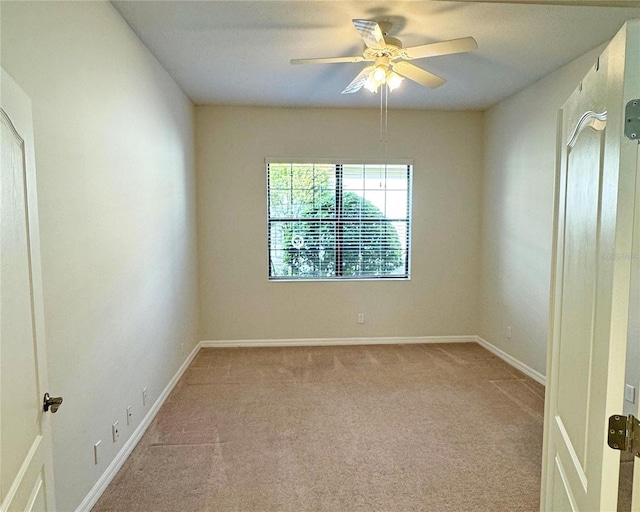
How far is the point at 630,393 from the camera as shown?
90cm

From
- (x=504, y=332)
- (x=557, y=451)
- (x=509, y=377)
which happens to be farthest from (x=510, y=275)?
(x=557, y=451)

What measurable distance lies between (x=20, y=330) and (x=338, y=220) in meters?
3.79

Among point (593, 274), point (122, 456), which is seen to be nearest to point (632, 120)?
point (593, 274)

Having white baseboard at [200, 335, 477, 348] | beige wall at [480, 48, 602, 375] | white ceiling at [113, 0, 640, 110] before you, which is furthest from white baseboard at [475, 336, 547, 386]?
white ceiling at [113, 0, 640, 110]

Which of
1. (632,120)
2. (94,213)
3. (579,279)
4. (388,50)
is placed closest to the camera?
(632,120)

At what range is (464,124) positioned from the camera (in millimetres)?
4668

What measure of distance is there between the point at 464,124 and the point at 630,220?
14.1 feet

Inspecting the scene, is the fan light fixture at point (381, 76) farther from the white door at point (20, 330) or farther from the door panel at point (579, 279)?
the white door at point (20, 330)

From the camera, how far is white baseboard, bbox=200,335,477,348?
4656mm

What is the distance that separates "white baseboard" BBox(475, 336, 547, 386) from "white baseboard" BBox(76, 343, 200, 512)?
336 centimetres

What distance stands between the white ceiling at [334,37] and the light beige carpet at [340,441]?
2730 millimetres

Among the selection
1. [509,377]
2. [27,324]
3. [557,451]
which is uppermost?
[27,324]

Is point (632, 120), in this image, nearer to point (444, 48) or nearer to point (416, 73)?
point (444, 48)

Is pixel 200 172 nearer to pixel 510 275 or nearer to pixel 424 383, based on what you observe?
pixel 424 383
